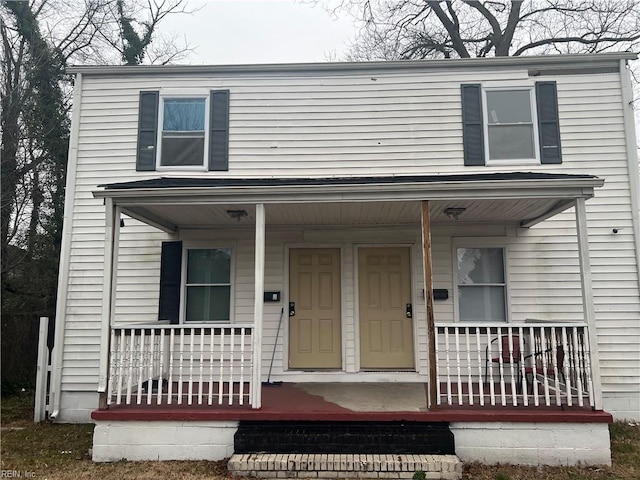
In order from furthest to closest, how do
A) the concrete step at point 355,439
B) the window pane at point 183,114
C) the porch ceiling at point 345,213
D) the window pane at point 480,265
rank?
the window pane at point 183,114
the window pane at point 480,265
the porch ceiling at point 345,213
the concrete step at point 355,439

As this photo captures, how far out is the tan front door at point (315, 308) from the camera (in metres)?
6.42

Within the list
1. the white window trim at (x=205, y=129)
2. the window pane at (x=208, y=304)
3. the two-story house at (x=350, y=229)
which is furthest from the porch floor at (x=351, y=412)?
the white window trim at (x=205, y=129)

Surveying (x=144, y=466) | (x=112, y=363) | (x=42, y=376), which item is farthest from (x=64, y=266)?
(x=144, y=466)

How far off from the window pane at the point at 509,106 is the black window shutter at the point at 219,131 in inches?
157

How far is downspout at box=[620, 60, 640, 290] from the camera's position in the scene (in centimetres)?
618

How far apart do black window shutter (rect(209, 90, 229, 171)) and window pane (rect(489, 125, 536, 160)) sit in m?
3.96

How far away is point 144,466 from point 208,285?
262 centimetres

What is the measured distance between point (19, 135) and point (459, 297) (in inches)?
357

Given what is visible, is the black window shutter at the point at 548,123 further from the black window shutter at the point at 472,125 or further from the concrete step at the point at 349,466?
the concrete step at the point at 349,466

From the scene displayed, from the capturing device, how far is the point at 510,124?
6586 millimetres

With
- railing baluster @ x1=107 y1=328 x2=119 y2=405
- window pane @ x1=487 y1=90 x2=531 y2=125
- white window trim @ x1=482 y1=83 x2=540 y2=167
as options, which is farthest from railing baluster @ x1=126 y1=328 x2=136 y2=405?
window pane @ x1=487 y1=90 x2=531 y2=125

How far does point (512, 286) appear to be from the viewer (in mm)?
6316

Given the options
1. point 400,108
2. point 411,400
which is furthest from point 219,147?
point 411,400

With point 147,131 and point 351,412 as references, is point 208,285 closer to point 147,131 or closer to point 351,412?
point 147,131
